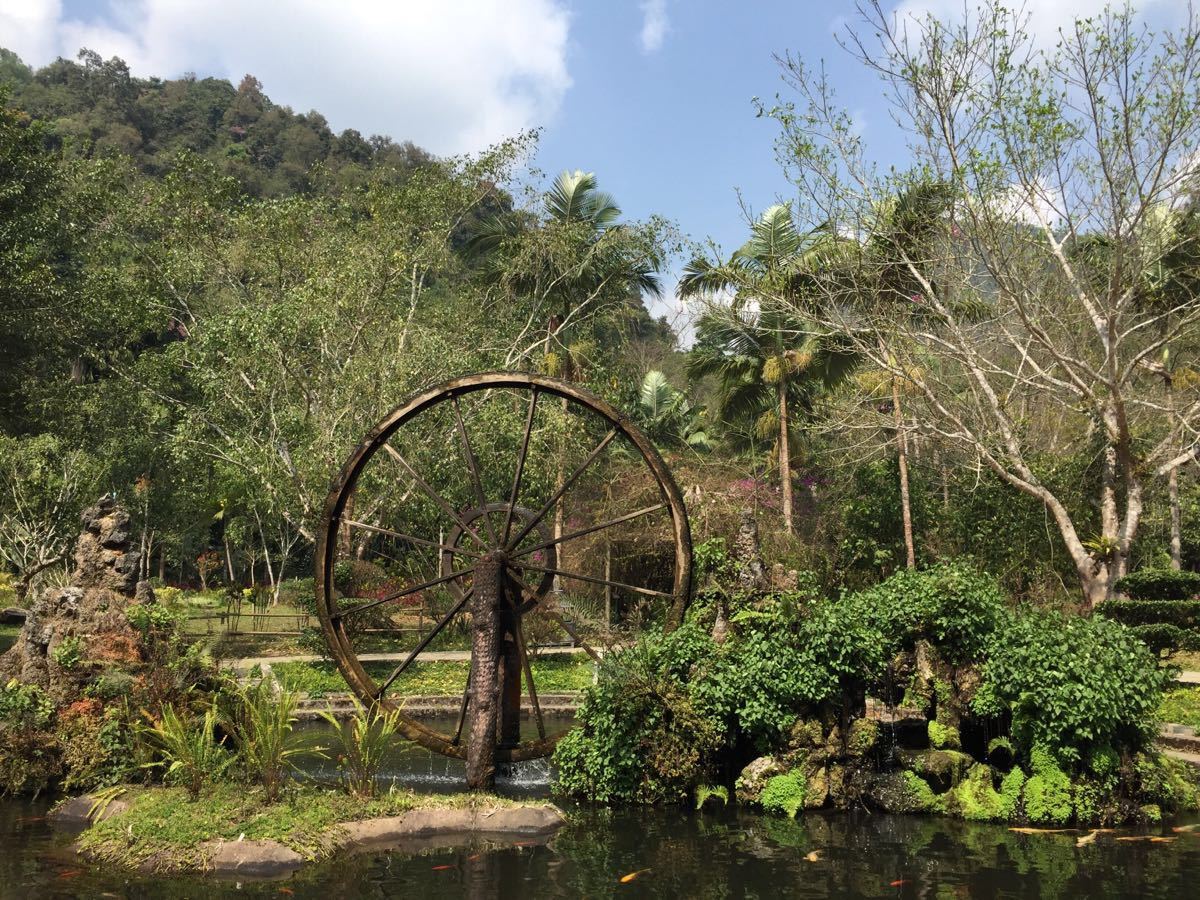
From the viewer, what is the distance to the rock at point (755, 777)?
34.7 feet

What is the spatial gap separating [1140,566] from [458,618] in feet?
50.2

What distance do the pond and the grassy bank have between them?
0.20 metres

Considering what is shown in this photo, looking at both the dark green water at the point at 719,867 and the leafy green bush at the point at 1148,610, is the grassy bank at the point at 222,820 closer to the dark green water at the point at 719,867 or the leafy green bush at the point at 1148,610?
the dark green water at the point at 719,867

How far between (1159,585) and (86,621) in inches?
615

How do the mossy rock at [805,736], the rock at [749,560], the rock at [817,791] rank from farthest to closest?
1. the rock at [749,560]
2. the mossy rock at [805,736]
3. the rock at [817,791]

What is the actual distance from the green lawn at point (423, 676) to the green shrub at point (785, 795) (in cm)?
781

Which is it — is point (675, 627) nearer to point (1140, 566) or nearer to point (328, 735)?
point (328, 735)

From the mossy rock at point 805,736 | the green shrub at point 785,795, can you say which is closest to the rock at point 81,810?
the green shrub at point 785,795

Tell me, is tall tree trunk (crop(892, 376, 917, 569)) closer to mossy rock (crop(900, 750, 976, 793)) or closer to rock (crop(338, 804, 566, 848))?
mossy rock (crop(900, 750, 976, 793))

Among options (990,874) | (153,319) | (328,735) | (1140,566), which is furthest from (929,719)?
(153,319)

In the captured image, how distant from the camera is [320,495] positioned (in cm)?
2228

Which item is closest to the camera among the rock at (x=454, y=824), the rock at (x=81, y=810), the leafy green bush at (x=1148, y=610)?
the rock at (x=454, y=824)

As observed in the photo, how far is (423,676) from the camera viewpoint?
65.0 ft

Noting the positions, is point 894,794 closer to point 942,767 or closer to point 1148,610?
point 942,767
